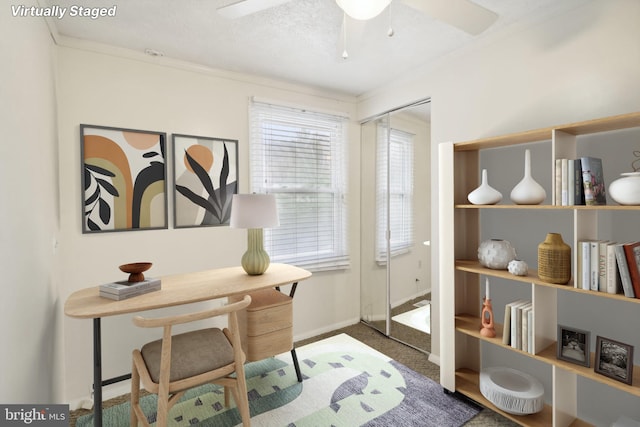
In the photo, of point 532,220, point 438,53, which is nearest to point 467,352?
point 532,220

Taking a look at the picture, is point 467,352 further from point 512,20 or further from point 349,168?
point 512,20

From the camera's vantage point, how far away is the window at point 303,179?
2.89 metres

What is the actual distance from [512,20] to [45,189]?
2970 mm

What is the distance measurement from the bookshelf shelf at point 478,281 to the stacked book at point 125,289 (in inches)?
74.8

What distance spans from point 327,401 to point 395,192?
1855 mm

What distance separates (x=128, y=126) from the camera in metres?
2.29

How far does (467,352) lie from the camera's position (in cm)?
228

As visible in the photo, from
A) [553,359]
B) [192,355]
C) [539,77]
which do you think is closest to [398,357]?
[553,359]

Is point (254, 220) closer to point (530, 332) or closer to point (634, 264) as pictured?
point (530, 332)

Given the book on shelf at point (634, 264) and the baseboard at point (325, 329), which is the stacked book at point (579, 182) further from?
the baseboard at point (325, 329)

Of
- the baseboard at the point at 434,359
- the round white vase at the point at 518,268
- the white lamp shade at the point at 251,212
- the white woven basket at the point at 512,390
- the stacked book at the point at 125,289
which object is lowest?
the baseboard at the point at 434,359

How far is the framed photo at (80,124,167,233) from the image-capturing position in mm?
2174

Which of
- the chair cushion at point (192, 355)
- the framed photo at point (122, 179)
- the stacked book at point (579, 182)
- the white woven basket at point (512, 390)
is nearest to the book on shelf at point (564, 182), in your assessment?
the stacked book at point (579, 182)

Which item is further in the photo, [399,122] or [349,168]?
[349,168]
